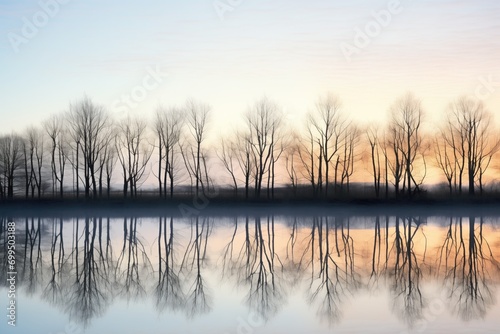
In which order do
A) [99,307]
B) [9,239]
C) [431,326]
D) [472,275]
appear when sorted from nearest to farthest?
1. [431,326]
2. [99,307]
3. [472,275]
4. [9,239]

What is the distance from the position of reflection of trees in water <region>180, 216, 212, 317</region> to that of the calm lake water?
25 millimetres

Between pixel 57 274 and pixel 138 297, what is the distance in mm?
2478

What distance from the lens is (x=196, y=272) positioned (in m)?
10.5

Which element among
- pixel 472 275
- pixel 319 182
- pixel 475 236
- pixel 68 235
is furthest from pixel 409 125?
pixel 472 275

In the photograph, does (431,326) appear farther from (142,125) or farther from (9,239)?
(142,125)

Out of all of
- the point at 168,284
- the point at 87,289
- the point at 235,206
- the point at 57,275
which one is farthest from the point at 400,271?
the point at 235,206

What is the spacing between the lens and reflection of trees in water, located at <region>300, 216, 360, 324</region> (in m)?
7.83

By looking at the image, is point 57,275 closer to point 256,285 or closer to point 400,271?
point 256,285

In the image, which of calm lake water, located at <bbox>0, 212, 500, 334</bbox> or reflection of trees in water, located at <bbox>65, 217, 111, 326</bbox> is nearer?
calm lake water, located at <bbox>0, 212, 500, 334</bbox>

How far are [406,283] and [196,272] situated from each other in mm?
3406

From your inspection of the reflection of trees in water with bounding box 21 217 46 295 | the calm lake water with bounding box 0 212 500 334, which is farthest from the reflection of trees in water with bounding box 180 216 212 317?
the reflection of trees in water with bounding box 21 217 46 295

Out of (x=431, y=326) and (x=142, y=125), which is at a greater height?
(x=142, y=125)

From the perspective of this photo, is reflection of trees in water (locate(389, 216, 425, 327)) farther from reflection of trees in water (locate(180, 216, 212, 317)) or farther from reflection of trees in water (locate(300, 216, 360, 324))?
reflection of trees in water (locate(180, 216, 212, 317))

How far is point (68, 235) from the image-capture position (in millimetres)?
17953
